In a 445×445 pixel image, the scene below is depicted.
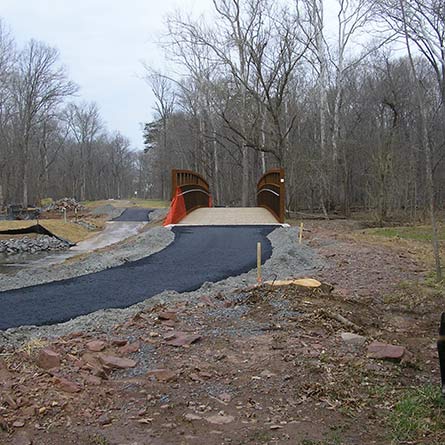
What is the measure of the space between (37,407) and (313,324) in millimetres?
3162

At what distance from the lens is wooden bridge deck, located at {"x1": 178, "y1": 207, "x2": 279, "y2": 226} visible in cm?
1989

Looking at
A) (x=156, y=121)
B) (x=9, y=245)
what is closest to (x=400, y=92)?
(x=9, y=245)

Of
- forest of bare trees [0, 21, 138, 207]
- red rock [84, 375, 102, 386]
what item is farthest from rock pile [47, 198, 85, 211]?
red rock [84, 375, 102, 386]

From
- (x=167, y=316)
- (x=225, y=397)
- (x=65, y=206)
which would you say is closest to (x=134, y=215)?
(x=65, y=206)

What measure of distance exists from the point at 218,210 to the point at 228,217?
9.43 feet

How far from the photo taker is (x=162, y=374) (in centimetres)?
481

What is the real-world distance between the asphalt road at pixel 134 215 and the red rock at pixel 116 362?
32.1 m

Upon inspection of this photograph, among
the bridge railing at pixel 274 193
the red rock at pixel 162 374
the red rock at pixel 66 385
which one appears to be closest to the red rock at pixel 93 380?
the red rock at pixel 66 385

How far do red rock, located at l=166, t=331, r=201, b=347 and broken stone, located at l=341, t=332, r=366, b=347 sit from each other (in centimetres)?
149

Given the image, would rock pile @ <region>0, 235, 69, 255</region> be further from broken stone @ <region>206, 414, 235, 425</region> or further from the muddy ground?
broken stone @ <region>206, 414, 235, 425</region>

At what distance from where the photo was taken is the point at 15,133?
5053cm

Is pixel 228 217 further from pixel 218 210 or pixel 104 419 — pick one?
pixel 104 419

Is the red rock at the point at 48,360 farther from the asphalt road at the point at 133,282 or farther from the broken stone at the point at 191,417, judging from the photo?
the asphalt road at the point at 133,282

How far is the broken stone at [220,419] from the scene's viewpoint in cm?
393
